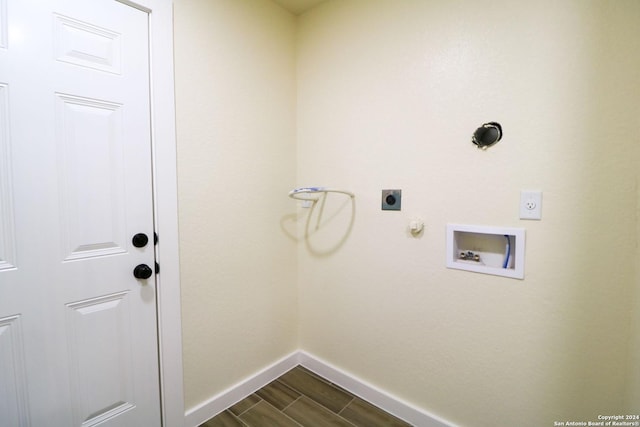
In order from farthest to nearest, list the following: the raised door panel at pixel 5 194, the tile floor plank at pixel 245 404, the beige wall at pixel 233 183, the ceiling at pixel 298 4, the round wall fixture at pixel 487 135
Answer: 1. the ceiling at pixel 298 4
2. the tile floor plank at pixel 245 404
3. the beige wall at pixel 233 183
4. the round wall fixture at pixel 487 135
5. the raised door panel at pixel 5 194

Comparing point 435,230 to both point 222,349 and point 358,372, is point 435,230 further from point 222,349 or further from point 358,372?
point 222,349

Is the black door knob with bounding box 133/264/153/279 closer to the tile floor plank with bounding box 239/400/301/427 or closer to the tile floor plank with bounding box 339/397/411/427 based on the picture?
the tile floor plank with bounding box 239/400/301/427

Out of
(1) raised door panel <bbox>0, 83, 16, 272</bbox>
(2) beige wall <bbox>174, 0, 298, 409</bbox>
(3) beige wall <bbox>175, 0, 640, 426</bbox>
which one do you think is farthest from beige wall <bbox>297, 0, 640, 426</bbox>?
(1) raised door panel <bbox>0, 83, 16, 272</bbox>

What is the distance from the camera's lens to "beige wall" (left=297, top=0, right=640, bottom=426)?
3.30 ft

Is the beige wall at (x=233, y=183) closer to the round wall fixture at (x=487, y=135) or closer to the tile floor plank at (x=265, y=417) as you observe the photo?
the tile floor plank at (x=265, y=417)

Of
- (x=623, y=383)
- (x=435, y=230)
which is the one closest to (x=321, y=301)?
(x=435, y=230)

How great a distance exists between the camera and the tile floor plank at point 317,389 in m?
1.63

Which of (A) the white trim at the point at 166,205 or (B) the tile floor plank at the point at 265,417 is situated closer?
(A) the white trim at the point at 166,205

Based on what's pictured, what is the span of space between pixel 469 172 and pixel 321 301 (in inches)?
46.3

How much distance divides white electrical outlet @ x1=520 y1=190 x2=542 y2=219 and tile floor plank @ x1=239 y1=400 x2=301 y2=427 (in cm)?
149

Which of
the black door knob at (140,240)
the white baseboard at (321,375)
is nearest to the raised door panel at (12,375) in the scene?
the black door knob at (140,240)

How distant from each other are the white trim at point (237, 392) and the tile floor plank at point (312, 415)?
0.26 m

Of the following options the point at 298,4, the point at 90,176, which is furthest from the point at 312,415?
the point at 298,4

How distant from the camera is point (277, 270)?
1.85 metres
